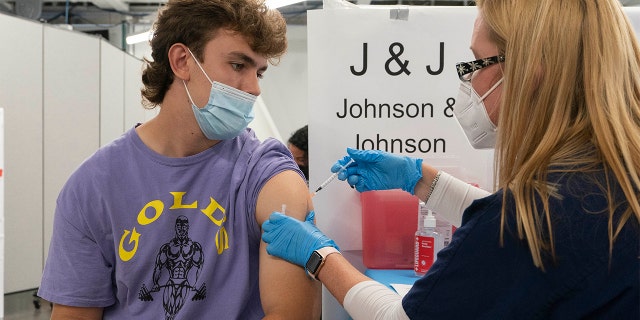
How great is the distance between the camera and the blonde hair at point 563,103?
0.93 metres

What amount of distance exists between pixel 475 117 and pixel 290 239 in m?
0.51

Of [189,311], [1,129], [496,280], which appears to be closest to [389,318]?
[496,280]

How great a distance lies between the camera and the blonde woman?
908 mm

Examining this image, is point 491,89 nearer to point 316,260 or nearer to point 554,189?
point 554,189

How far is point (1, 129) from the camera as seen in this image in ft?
13.6

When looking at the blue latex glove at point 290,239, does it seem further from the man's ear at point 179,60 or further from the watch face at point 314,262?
the man's ear at point 179,60

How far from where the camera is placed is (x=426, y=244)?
68.2 inches

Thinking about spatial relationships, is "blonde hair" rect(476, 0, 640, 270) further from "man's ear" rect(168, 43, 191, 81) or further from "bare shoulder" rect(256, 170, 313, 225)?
"man's ear" rect(168, 43, 191, 81)

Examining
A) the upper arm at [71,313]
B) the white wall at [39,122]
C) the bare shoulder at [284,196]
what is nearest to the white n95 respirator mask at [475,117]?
the bare shoulder at [284,196]

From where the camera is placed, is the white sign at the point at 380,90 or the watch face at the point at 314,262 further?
the white sign at the point at 380,90

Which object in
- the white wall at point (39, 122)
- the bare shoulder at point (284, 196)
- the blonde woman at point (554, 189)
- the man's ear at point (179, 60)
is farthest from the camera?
the white wall at point (39, 122)

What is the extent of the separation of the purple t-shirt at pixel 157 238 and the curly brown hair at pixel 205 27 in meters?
0.25

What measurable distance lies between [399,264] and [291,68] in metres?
7.96

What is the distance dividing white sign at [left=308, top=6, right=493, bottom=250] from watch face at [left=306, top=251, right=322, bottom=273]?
424mm
